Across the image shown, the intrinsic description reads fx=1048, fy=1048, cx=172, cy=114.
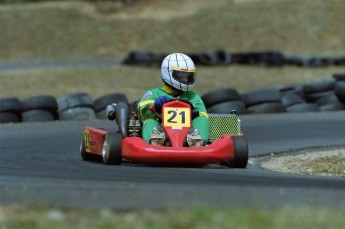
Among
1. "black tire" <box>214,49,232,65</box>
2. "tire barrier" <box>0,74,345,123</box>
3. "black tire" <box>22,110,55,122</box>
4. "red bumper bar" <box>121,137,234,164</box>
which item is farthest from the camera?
"black tire" <box>214,49,232,65</box>

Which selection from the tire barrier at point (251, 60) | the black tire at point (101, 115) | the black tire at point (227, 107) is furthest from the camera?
the tire barrier at point (251, 60)

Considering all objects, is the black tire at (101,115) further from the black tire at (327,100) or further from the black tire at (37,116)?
the black tire at (327,100)

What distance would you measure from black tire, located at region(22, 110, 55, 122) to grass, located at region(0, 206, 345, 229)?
909cm

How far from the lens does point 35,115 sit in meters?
14.7

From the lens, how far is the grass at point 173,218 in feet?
17.1

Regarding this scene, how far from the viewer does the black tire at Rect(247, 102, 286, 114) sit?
51.5 ft

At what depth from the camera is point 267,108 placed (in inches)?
621

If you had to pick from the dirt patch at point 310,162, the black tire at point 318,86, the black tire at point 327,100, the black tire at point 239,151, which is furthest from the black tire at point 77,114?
the black tire at point 239,151

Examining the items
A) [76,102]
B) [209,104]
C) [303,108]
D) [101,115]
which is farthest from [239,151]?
[303,108]

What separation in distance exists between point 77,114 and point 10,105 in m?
1.04

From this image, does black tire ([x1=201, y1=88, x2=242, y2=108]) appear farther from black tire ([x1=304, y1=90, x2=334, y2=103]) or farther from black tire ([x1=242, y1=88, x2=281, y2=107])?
black tire ([x1=304, y1=90, x2=334, y2=103])

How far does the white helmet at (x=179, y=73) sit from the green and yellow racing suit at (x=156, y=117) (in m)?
0.10

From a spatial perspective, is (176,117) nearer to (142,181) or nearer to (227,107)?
(142,181)

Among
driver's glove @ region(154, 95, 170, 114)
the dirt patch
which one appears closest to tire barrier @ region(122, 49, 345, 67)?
the dirt patch
